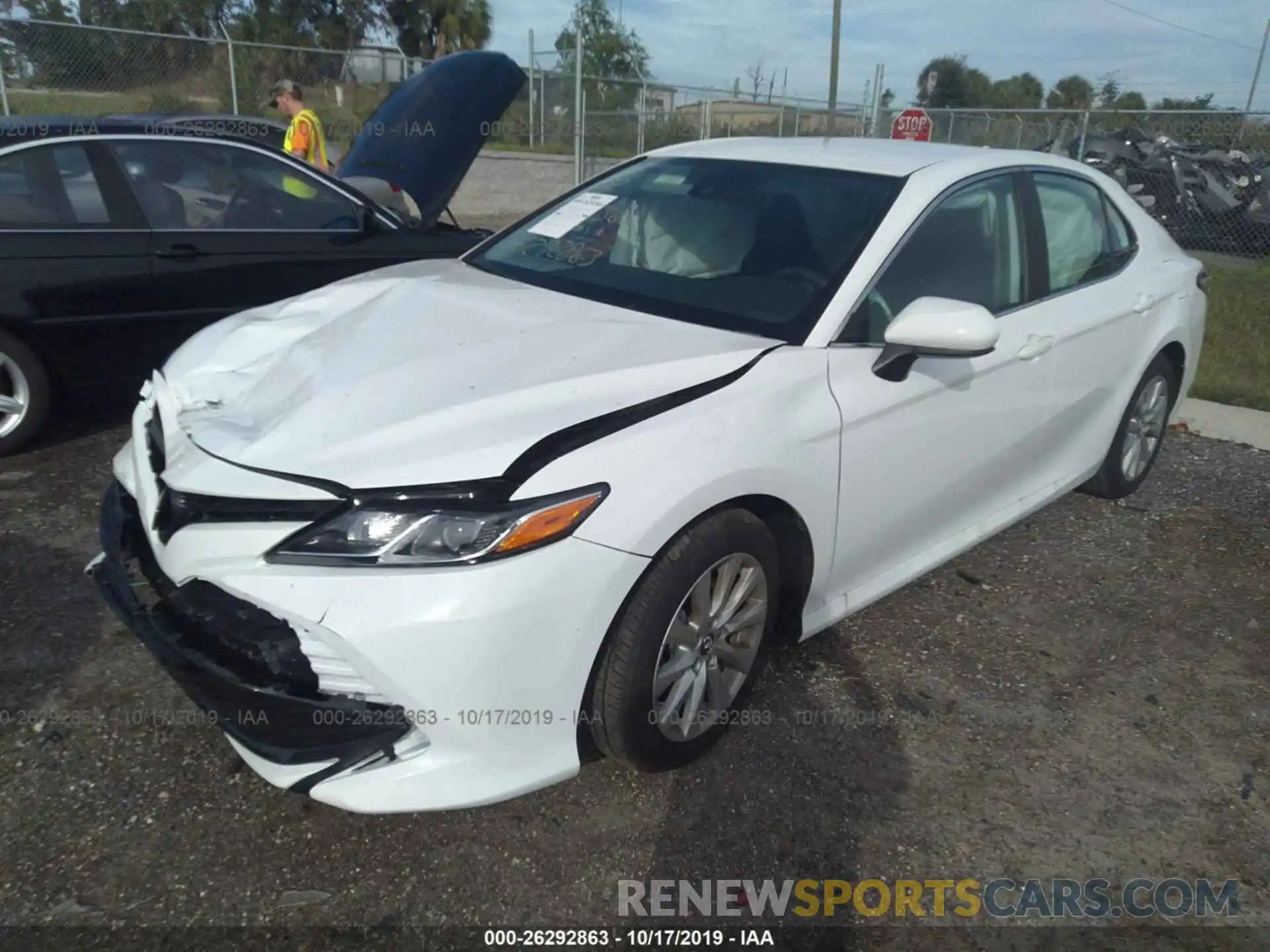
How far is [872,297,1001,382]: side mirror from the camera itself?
8.70 ft

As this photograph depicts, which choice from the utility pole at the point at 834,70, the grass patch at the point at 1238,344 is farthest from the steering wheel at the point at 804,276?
the utility pole at the point at 834,70

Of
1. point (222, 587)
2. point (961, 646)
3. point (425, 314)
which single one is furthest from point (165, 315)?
point (961, 646)

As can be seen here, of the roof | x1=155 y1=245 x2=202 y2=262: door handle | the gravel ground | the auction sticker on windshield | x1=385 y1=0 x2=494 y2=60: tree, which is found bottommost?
the gravel ground

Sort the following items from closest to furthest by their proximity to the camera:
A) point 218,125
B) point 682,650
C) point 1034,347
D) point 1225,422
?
point 682,650 < point 1034,347 < point 1225,422 < point 218,125

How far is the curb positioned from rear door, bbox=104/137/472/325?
4.57 meters

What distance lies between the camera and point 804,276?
295 cm

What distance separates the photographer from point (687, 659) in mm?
2486

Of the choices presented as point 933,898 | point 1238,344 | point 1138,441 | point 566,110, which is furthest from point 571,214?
point 566,110

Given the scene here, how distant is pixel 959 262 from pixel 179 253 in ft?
12.3

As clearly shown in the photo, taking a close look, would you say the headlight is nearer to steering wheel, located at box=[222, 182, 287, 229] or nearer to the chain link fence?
steering wheel, located at box=[222, 182, 287, 229]

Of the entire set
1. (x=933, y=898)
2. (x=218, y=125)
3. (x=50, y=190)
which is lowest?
(x=933, y=898)

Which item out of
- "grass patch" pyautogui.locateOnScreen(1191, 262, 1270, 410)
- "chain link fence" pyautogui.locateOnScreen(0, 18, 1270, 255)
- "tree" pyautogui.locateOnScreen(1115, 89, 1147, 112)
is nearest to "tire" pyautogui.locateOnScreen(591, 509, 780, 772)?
"grass patch" pyautogui.locateOnScreen(1191, 262, 1270, 410)

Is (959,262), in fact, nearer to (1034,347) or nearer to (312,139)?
(1034,347)

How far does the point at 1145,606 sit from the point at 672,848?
Result: 2312 mm
